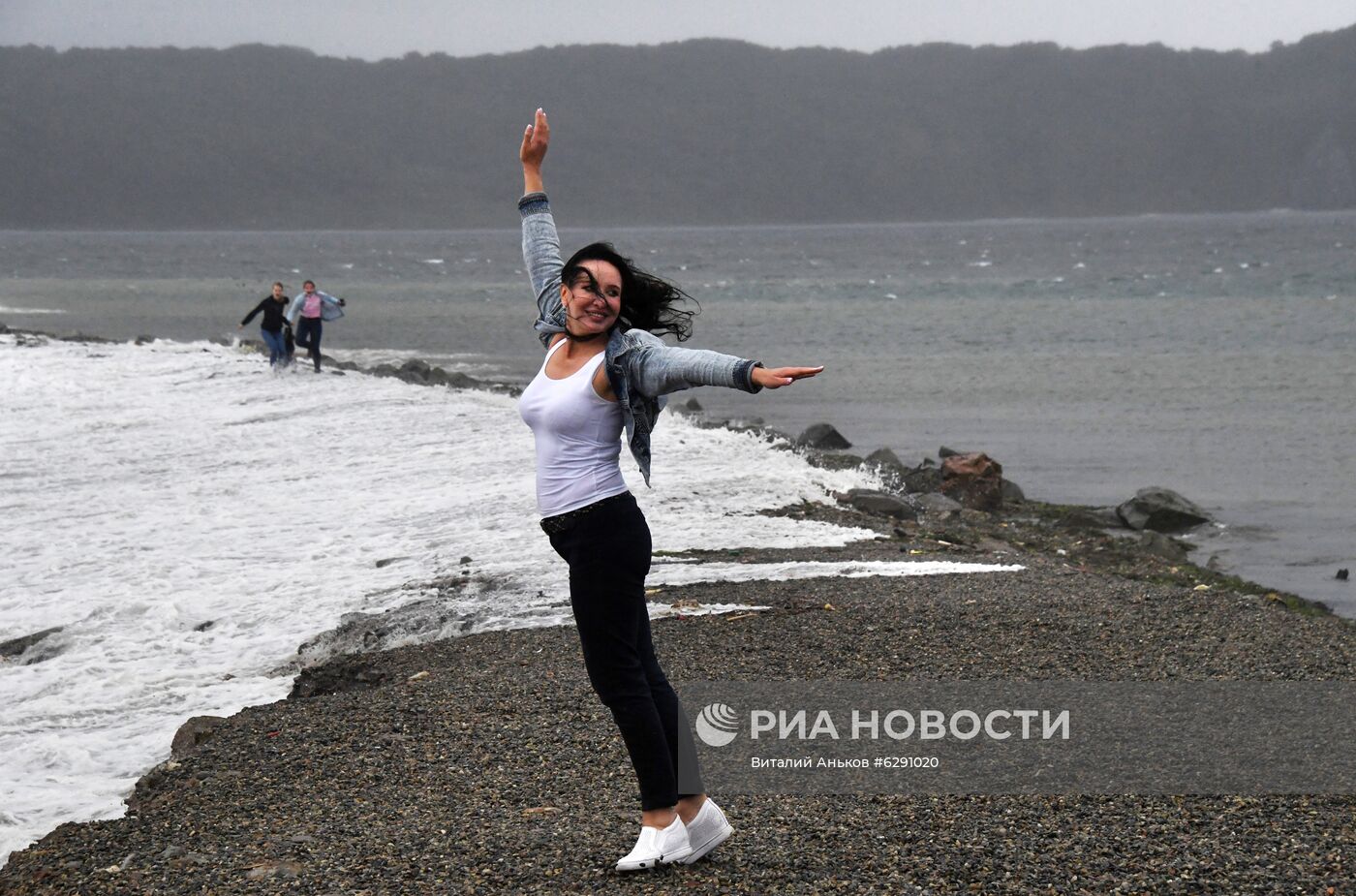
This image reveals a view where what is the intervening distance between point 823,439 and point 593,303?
17.1 metres

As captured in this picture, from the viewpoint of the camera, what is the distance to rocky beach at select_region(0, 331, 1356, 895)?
4656mm

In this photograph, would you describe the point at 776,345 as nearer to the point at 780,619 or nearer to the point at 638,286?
the point at 780,619

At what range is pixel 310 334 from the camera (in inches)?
971

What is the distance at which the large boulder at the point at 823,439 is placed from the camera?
20.9 m

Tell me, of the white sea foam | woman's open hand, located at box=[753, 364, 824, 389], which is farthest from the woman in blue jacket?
the white sea foam

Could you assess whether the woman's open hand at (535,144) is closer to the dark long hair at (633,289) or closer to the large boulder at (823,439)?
the dark long hair at (633,289)

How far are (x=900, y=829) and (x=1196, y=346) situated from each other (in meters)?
36.8

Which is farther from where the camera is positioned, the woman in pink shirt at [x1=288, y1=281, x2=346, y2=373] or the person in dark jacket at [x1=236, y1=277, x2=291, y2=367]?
the woman in pink shirt at [x1=288, y1=281, x2=346, y2=373]

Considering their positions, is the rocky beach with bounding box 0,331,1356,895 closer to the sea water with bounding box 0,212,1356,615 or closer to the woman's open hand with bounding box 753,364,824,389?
the woman's open hand with bounding box 753,364,824,389

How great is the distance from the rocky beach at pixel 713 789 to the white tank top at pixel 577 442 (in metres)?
1.34

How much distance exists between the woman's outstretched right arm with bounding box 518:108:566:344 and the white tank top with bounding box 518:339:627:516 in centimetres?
38

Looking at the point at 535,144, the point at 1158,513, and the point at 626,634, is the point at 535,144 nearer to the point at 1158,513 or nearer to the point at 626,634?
the point at 626,634

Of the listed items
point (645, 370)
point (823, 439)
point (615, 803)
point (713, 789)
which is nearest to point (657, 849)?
point (615, 803)

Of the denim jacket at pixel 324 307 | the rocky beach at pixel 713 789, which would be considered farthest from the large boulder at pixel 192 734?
the denim jacket at pixel 324 307
